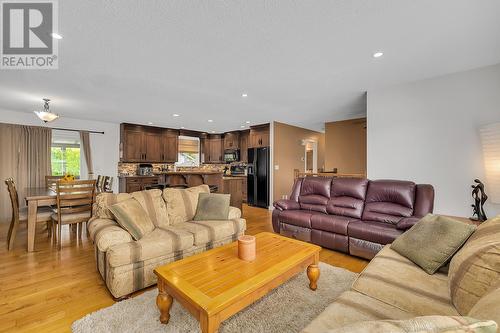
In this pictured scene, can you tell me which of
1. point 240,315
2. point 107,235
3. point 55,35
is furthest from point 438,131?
point 55,35

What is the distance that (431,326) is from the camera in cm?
50

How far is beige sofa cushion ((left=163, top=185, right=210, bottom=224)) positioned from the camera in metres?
2.99

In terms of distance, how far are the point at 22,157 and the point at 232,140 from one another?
537cm

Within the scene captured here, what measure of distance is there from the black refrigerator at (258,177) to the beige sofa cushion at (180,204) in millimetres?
3342

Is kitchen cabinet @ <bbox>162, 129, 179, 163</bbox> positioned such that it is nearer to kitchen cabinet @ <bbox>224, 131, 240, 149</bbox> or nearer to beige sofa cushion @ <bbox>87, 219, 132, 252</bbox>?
kitchen cabinet @ <bbox>224, 131, 240, 149</bbox>

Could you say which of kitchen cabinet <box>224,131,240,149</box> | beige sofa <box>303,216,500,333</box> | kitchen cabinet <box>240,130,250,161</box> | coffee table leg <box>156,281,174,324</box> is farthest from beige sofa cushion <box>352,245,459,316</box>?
kitchen cabinet <box>224,131,240,149</box>

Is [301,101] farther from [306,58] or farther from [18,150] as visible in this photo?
[18,150]

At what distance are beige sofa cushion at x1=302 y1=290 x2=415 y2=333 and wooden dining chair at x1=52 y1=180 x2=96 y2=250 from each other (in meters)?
3.51

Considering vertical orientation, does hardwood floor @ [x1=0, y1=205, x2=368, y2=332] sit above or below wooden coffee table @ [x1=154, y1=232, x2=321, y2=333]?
below

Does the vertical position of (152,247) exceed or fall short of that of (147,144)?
it falls short

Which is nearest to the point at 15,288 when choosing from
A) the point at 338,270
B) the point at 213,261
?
the point at 213,261

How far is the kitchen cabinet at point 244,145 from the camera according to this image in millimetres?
7582

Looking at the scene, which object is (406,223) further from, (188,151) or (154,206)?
(188,151)

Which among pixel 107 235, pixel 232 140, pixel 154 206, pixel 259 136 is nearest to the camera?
pixel 107 235
